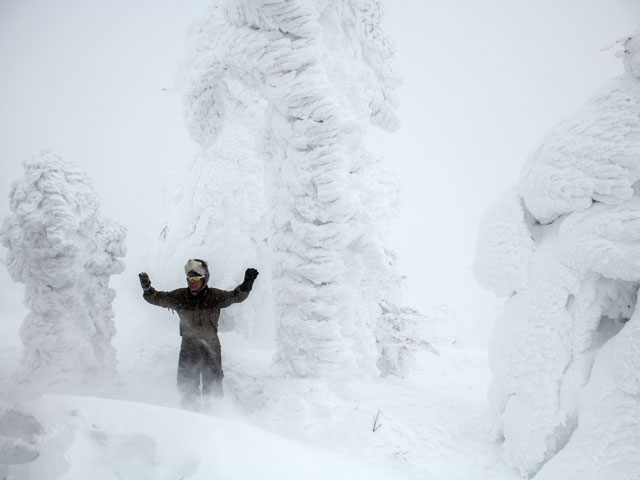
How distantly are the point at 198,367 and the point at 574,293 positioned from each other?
3.30m

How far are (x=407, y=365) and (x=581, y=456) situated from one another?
11.9 ft

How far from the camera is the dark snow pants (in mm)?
3271

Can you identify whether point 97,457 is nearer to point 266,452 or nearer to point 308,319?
point 266,452

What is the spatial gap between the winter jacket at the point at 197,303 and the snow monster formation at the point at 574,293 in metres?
2.37

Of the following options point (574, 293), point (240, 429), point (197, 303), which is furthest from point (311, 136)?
point (574, 293)

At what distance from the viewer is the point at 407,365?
19.6 ft

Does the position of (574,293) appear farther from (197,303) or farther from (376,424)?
(197,303)

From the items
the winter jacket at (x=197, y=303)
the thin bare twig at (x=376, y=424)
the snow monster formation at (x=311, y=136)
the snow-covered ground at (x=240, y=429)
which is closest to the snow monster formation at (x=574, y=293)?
the snow-covered ground at (x=240, y=429)

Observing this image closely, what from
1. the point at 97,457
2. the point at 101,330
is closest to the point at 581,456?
the point at 97,457

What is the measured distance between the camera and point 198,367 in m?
3.30

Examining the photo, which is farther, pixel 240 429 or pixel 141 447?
pixel 240 429

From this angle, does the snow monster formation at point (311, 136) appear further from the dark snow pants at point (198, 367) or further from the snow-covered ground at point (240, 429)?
the dark snow pants at point (198, 367)

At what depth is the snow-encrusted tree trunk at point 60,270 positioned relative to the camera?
9.91 feet

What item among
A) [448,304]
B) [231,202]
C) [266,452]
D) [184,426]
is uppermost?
[231,202]
